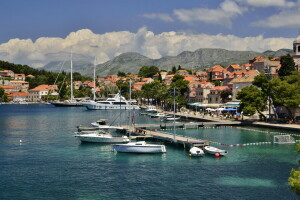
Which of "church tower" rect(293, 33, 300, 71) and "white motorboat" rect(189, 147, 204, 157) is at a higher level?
"church tower" rect(293, 33, 300, 71)

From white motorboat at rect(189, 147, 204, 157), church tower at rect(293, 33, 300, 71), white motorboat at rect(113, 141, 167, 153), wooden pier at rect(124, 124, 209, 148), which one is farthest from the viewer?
church tower at rect(293, 33, 300, 71)

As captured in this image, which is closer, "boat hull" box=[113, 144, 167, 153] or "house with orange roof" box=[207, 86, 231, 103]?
"boat hull" box=[113, 144, 167, 153]

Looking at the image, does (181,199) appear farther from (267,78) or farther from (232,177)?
(267,78)

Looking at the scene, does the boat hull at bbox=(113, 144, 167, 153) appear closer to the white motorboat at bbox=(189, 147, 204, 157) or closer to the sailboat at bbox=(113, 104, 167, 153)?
the sailboat at bbox=(113, 104, 167, 153)

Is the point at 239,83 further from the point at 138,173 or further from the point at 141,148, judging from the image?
the point at 138,173

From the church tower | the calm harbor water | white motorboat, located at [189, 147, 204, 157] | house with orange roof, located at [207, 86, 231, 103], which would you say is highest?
the church tower

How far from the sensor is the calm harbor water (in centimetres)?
3394

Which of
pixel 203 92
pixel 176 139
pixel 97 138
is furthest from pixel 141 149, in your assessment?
Answer: pixel 203 92

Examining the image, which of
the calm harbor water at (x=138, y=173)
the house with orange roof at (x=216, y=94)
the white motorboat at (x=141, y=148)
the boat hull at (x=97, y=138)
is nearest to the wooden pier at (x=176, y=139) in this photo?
the calm harbor water at (x=138, y=173)

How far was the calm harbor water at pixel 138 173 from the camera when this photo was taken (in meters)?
33.9

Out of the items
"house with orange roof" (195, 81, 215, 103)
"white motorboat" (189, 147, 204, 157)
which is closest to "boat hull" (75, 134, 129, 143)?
"white motorboat" (189, 147, 204, 157)

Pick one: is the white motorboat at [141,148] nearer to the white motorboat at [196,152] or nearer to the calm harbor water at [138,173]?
the calm harbor water at [138,173]

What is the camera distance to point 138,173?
41.1 m

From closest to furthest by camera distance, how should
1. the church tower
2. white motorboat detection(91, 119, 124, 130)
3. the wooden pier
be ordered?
1. the wooden pier
2. white motorboat detection(91, 119, 124, 130)
3. the church tower
